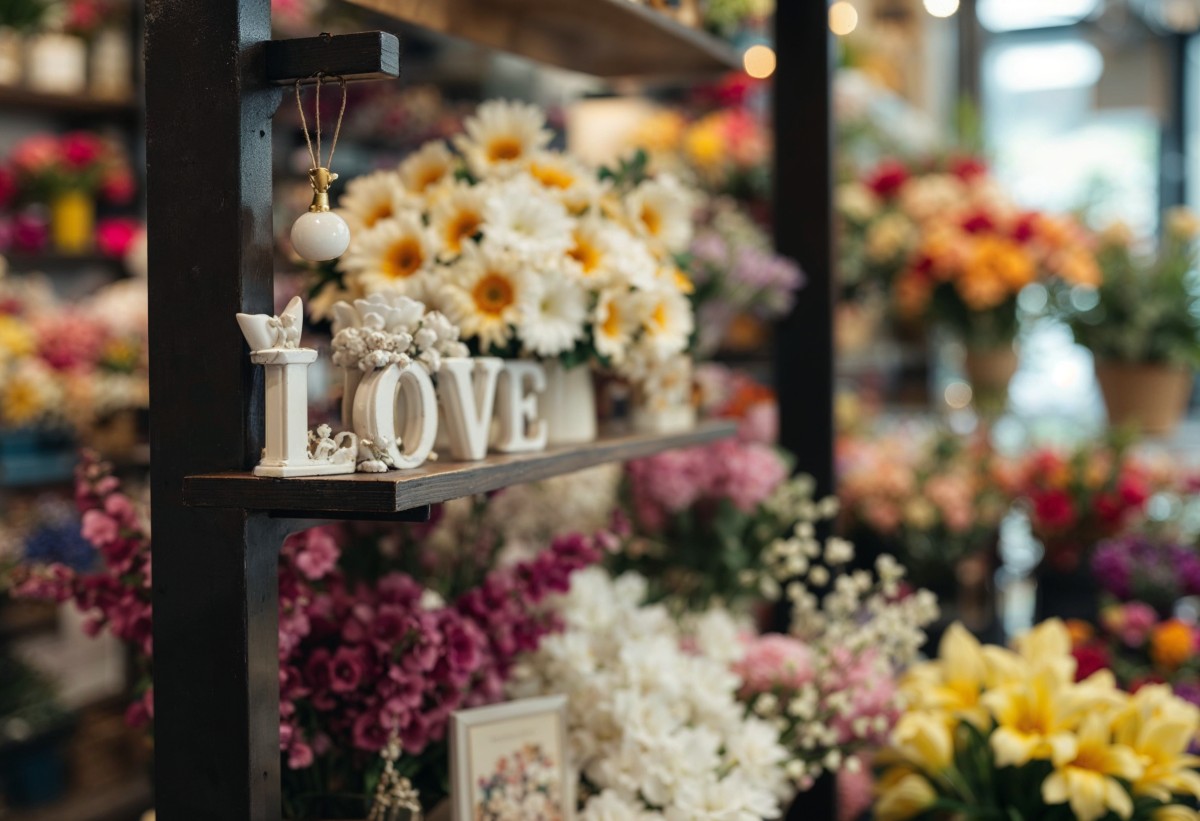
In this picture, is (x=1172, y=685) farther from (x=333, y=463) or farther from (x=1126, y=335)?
(x=333, y=463)

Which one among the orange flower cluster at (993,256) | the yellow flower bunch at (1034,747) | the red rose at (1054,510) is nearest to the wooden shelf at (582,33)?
the yellow flower bunch at (1034,747)

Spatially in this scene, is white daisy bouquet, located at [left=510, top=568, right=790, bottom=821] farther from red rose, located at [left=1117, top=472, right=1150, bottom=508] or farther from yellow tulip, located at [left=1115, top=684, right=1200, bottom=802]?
red rose, located at [left=1117, top=472, right=1150, bottom=508]

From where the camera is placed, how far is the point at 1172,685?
1984mm

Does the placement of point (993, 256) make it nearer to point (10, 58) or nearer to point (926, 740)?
point (926, 740)

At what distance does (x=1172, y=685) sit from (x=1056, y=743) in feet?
2.06

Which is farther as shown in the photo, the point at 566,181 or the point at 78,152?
the point at 78,152

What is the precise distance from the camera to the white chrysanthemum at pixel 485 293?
1.23 metres

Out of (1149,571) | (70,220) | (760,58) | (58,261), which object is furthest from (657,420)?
(58,261)

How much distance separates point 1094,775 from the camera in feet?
4.81

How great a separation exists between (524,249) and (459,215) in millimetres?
107

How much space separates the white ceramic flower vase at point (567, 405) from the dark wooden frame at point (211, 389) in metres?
0.40

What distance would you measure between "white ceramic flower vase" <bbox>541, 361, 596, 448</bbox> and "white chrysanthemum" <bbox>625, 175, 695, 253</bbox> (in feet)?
0.70

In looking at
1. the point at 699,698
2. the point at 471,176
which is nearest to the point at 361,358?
the point at 471,176

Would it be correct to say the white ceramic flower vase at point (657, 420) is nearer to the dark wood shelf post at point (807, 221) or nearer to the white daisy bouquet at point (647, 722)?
the white daisy bouquet at point (647, 722)
